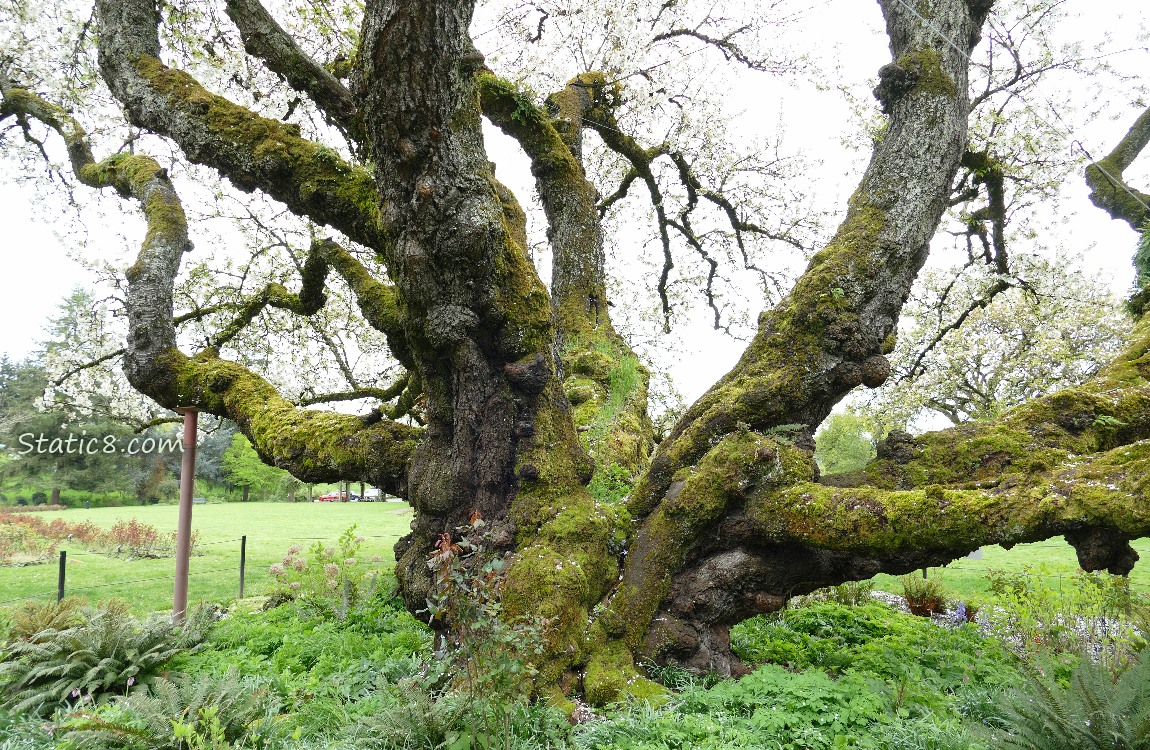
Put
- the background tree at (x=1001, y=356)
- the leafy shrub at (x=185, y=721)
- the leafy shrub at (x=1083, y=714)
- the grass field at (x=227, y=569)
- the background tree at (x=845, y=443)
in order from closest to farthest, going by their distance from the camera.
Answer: the leafy shrub at (x=1083, y=714) → the leafy shrub at (x=185, y=721) → the grass field at (x=227, y=569) → the background tree at (x=1001, y=356) → the background tree at (x=845, y=443)

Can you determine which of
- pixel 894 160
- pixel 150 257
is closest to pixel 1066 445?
pixel 894 160

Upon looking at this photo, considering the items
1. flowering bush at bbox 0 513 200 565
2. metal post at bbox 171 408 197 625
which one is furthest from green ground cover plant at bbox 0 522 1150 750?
flowering bush at bbox 0 513 200 565

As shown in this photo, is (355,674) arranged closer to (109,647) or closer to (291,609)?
(109,647)

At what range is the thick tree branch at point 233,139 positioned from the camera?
15.8 feet

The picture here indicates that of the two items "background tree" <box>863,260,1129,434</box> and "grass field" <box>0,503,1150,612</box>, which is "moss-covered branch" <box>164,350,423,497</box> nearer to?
"grass field" <box>0,503,1150,612</box>

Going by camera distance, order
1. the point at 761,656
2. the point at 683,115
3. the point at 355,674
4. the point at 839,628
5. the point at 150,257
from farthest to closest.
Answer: the point at 683,115, the point at 839,628, the point at 150,257, the point at 761,656, the point at 355,674

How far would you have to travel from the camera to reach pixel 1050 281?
8.33 m

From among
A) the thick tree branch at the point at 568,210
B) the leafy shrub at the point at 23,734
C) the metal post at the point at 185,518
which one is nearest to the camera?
the leafy shrub at the point at 23,734

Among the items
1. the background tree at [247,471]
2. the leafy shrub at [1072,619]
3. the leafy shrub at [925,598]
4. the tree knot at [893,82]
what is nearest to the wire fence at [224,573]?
the leafy shrub at [925,598]

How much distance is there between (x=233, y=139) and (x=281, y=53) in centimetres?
80

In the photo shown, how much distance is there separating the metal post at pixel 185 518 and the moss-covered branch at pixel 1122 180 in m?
9.91

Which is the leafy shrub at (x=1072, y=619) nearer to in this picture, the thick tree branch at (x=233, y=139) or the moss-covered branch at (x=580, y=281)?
the moss-covered branch at (x=580, y=281)

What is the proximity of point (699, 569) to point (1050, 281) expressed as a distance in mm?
7450

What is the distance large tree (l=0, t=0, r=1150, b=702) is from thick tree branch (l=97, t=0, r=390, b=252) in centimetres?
2
